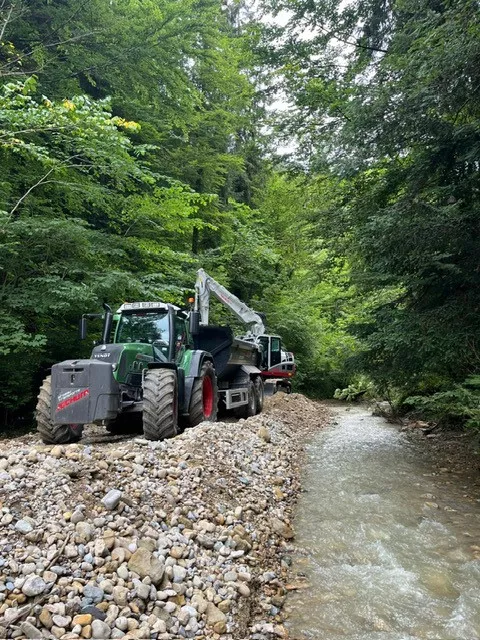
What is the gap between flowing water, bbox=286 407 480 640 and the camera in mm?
3150

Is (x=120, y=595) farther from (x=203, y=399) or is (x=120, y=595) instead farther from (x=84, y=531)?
(x=203, y=399)

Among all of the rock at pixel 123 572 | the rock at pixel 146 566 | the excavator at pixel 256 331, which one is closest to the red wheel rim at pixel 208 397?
the excavator at pixel 256 331

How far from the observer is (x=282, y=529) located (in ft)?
15.2

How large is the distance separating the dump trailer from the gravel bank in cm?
107

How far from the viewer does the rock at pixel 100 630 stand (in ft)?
8.32

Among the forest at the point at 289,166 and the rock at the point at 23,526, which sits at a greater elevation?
the forest at the point at 289,166

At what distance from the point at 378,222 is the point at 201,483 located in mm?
4187

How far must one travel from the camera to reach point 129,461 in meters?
4.62

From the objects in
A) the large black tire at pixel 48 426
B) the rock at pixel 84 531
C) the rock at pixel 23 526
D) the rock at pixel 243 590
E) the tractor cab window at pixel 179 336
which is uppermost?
the tractor cab window at pixel 179 336

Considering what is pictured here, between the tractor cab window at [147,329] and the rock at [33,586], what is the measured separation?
4.79 m

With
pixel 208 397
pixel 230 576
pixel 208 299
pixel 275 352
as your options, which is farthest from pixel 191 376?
pixel 275 352

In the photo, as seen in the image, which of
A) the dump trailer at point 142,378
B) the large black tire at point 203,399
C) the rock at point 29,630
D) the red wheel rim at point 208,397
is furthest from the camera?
the red wheel rim at point 208,397

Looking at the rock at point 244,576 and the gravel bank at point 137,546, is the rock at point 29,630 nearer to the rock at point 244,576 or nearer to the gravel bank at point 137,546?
the gravel bank at point 137,546

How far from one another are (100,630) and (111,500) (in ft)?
3.71
